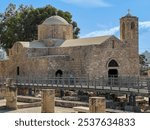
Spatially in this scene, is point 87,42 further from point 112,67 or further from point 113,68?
point 113,68

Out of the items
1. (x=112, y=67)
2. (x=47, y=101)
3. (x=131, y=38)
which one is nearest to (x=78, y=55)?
(x=112, y=67)

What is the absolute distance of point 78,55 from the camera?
3328 centimetres

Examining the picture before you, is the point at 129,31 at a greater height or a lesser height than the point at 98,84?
greater

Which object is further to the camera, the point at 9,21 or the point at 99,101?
the point at 9,21

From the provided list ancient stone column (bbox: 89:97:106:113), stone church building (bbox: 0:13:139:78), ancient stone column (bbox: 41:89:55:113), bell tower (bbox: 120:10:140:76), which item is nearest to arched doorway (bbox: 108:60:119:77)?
stone church building (bbox: 0:13:139:78)

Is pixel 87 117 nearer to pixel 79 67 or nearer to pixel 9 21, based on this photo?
pixel 79 67

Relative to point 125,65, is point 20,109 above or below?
below

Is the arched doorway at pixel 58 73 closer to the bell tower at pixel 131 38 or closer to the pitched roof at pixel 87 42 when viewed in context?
the pitched roof at pixel 87 42

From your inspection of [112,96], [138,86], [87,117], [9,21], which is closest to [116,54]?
[112,96]

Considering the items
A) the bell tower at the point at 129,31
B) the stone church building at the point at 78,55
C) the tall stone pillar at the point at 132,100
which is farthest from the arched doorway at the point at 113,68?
the tall stone pillar at the point at 132,100

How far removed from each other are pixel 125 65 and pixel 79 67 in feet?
16.0

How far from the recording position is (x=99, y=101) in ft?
42.0

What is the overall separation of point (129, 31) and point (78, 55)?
22.1 ft

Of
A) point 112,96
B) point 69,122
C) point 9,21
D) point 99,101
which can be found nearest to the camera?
point 69,122
